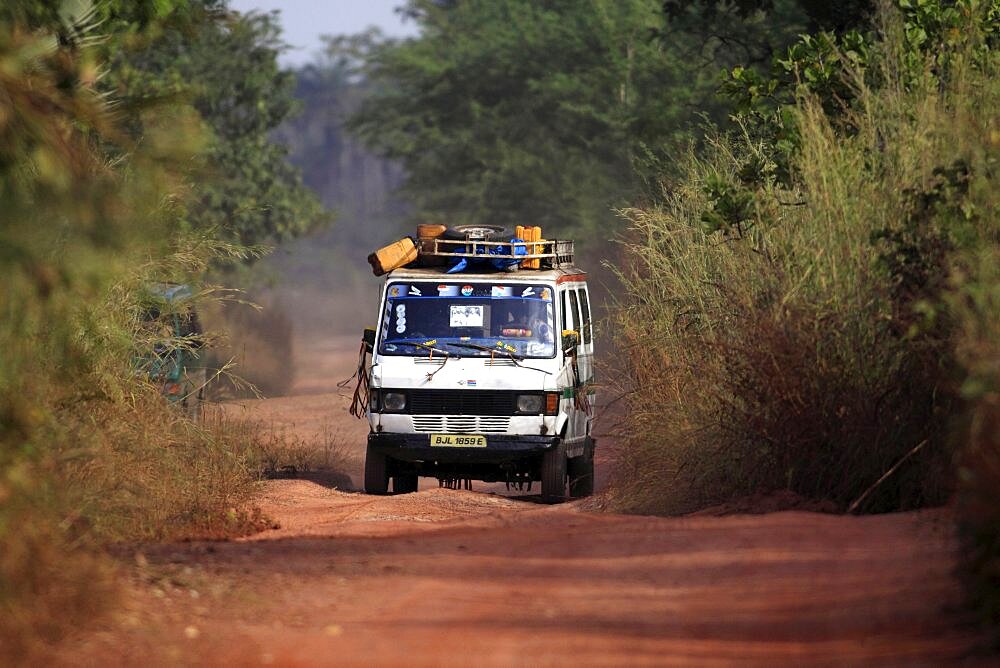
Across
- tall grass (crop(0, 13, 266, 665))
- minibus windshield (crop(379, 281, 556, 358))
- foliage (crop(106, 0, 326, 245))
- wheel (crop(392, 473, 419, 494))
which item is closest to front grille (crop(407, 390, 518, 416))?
minibus windshield (crop(379, 281, 556, 358))

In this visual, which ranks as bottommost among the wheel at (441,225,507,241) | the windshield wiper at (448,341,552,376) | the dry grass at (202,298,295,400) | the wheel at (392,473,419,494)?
the dry grass at (202,298,295,400)

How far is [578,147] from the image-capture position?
43031mm

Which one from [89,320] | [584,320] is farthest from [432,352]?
[89,320]

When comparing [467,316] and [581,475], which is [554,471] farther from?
[467,316]

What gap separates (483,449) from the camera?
45.2ft

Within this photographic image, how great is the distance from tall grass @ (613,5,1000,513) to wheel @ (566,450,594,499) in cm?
162

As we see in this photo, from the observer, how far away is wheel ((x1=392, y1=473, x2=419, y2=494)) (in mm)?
14719

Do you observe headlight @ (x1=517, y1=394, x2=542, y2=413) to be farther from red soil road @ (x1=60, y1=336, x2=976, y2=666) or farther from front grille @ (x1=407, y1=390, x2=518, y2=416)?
red soil road @ (x1=60, y1=336, x2=976, y2=666)

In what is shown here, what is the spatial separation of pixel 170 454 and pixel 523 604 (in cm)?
563

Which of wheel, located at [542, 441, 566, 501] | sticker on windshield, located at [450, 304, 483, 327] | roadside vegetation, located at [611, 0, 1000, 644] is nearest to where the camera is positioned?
roadside vegetation, located at [611, 0, 1000, 644]

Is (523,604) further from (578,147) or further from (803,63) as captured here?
(578,147)

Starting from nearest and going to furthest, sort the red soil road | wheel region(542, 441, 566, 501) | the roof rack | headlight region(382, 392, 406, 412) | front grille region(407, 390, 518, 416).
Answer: the red soil road, front grille region(407, 390, 518, 416), headlight region(382, 392, 406, 412), wheel region(542, 441, 566, 501), the roof rack

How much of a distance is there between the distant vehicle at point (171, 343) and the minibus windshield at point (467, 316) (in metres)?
1.76

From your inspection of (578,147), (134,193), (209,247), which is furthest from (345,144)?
(134,193)
